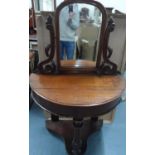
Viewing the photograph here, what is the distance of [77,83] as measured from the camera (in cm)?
108

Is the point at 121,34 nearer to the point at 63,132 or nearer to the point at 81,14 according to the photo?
the point at 81,14

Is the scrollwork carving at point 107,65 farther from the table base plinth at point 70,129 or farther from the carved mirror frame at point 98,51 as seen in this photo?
the table base plinth at point 70,129

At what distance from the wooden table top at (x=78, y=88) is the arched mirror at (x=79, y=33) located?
111mm

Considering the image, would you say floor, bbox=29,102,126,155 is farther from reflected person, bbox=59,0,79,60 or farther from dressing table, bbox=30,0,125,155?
reflected person, bbox=59,0,79,60

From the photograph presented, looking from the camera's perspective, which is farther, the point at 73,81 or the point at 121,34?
the point at 121,34

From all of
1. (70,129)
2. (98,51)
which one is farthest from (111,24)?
(70,129)

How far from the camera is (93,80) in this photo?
113 centimetres

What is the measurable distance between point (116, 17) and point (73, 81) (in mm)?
563

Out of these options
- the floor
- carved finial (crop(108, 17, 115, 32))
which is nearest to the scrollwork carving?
carved finial (crop(108, 17, 115, 32))

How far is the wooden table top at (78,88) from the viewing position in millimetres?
916
